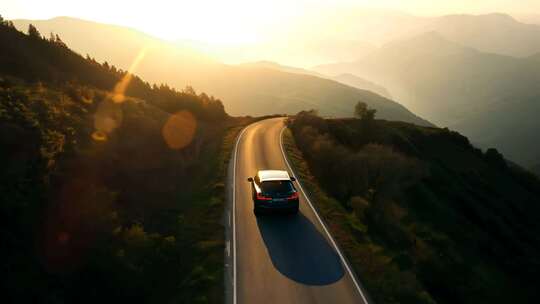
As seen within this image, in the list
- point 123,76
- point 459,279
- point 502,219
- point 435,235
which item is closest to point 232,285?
point 459,279

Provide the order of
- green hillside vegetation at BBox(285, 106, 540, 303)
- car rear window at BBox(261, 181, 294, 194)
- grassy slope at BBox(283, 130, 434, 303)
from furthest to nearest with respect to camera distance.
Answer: car rear window at BBox(261, 181, 294, 194) → green hillside vegetation at BBox(285, 106, 540, 303) → grassy slope at BBox(283, 130, 434, 303)

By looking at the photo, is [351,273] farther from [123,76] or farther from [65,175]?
[123,76]

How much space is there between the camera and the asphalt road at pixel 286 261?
11891mm

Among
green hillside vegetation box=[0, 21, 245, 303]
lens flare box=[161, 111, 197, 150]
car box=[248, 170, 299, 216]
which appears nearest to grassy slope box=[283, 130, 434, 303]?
car box=[248, 170, 299, 216]

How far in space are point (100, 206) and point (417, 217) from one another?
933 inches

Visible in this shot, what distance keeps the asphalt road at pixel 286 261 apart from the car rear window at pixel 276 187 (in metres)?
1.46

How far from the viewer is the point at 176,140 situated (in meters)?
28.4

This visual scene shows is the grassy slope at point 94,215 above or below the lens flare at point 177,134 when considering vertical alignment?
below

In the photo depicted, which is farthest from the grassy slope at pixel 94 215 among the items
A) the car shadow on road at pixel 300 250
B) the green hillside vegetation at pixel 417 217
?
the green hillside vegetation at pixel 417 217

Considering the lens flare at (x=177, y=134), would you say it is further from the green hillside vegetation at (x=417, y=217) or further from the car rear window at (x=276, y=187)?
the car rear window at (x=276, y=187)

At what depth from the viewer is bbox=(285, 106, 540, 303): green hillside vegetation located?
615 inches

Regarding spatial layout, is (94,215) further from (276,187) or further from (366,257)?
(366,257)

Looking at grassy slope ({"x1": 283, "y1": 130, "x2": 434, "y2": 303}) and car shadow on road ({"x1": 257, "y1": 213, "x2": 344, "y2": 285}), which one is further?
car shadow on road ({"x1": 257, "y1": 213, "x2": 344, "y2": 285})

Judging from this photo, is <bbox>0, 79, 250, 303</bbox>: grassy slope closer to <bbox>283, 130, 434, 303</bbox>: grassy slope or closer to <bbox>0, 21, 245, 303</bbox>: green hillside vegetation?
<bbox>0, 21, 245, 303</bbox>: green hillside vegetation
